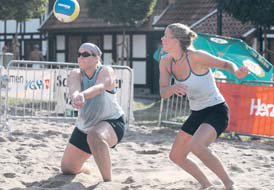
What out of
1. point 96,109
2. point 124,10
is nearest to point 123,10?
point 124,10

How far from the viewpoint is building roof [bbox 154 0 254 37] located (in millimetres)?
21531

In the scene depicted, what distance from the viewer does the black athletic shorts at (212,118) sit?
568cm

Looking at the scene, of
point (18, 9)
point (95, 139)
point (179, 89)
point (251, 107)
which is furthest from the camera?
point (18, 9)

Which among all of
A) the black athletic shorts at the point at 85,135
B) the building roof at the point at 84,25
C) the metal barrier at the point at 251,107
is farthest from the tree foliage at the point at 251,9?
the black athletic shorts at the point at 85,135

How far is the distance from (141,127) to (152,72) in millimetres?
13574

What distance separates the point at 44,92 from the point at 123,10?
1116 centimetres

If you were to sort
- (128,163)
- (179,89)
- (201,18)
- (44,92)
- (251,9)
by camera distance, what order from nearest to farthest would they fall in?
(179,89) → (128,163) → (44,92) → (251,9) → (201,18)

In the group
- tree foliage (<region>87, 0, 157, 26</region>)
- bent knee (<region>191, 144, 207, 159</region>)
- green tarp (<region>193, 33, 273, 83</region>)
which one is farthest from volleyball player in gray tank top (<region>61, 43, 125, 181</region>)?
tree foliage (<region>87, 0, 157, 26</region>)

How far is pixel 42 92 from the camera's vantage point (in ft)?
40.1

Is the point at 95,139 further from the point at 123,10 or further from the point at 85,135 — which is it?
the point at 123,10

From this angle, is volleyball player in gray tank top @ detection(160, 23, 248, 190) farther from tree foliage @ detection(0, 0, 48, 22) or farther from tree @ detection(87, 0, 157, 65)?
tree foliage @ detection(0, 0, 48, 22)

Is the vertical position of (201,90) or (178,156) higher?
(201,90)

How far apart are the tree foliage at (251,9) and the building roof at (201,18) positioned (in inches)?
146

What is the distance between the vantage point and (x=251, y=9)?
54.8 feet
